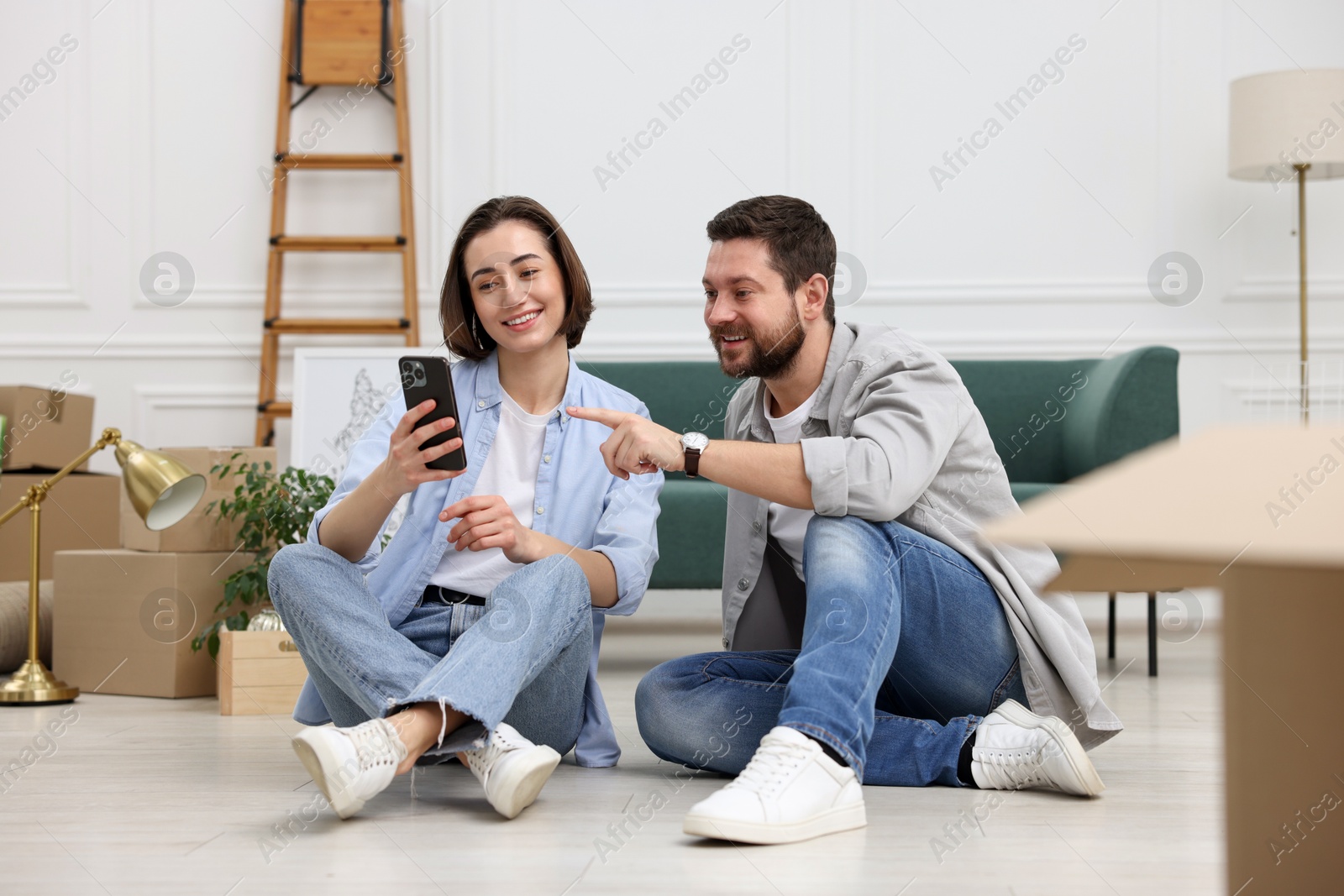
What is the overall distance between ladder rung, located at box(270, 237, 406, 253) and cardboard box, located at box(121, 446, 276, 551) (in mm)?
1168

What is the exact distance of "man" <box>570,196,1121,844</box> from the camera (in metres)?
1.25

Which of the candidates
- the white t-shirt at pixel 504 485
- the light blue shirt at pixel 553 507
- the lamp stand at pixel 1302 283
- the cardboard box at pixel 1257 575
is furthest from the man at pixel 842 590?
the lamp stand at pixel 1302 283

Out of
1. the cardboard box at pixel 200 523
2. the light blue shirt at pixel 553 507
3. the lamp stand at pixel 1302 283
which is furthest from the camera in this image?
the lamp stand at pixel 1302 283

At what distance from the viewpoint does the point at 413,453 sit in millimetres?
1425

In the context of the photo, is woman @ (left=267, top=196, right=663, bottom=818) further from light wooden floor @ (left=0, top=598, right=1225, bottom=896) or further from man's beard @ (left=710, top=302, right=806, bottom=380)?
man's beard @ (left=710, top=302, right=806, bottom=380)

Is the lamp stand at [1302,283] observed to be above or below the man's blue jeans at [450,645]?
above

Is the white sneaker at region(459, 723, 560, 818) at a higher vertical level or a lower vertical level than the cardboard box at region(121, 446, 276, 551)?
lower

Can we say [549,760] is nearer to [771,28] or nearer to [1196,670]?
[1196,670]

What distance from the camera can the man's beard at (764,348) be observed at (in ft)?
5.11
